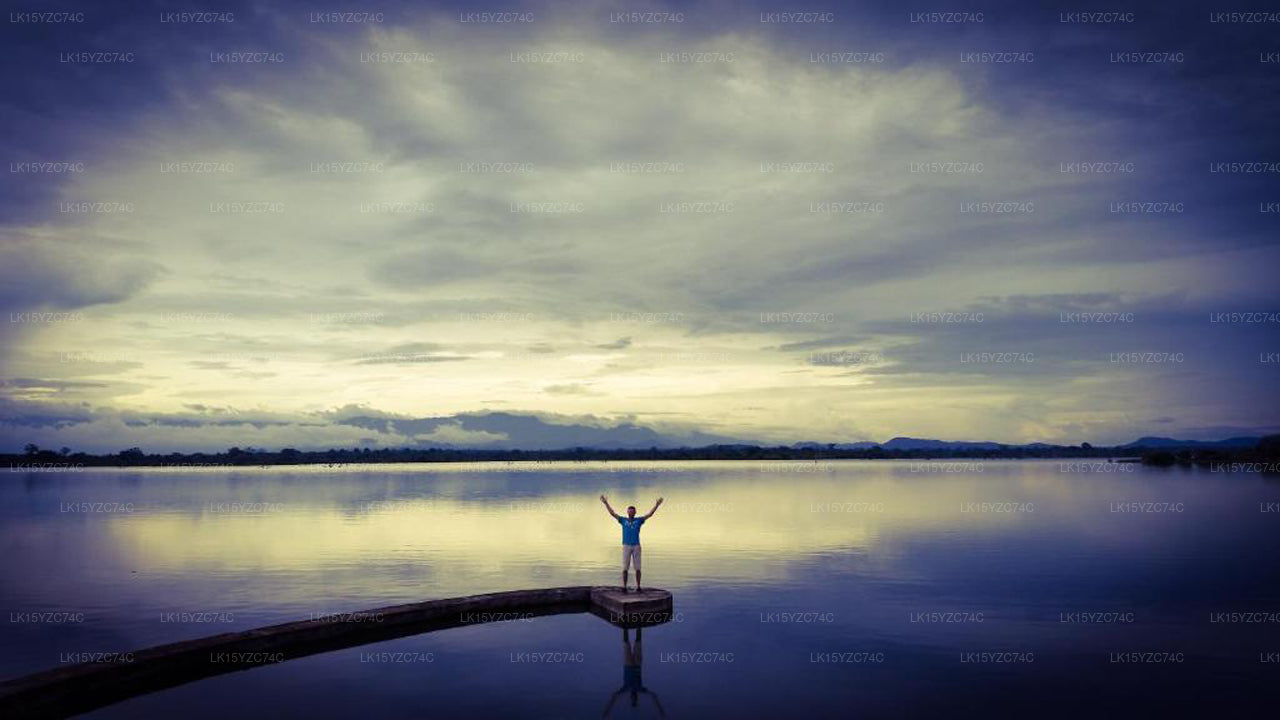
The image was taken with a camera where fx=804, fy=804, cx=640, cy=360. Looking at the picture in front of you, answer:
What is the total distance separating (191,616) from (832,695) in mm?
21589

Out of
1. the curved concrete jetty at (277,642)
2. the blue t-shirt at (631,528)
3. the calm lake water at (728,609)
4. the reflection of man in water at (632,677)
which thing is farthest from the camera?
the blue t-shirt at (631,528)

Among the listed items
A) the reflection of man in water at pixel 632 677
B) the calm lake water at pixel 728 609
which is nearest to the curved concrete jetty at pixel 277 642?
the calm lake water at pixel 728 609

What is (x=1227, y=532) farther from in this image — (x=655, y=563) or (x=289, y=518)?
(x=289, y=518)

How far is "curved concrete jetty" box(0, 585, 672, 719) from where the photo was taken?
16.1m

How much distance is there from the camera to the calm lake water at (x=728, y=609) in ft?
58.6

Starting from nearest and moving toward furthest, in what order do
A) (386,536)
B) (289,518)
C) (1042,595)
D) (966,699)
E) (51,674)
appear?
(51,674)
(966,699)
(1042,595)
(386,536)
(289,518)

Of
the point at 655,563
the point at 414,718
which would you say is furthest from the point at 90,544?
the point at 414,718

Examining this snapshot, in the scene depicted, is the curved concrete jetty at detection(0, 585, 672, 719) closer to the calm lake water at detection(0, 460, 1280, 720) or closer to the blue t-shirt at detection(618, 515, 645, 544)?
the calm lake water at detection(0, 460, 1280, 720)

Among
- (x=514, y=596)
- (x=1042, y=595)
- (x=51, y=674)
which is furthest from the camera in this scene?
(x=1042, y=595)

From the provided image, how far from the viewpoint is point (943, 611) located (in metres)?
27.3

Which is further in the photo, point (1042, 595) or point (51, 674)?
point (1042, 595)

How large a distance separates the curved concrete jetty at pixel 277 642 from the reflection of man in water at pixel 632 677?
7.43 ft

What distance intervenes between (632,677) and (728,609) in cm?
878

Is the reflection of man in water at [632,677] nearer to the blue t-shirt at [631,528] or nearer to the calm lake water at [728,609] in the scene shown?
the calm lake water at [728,609]
